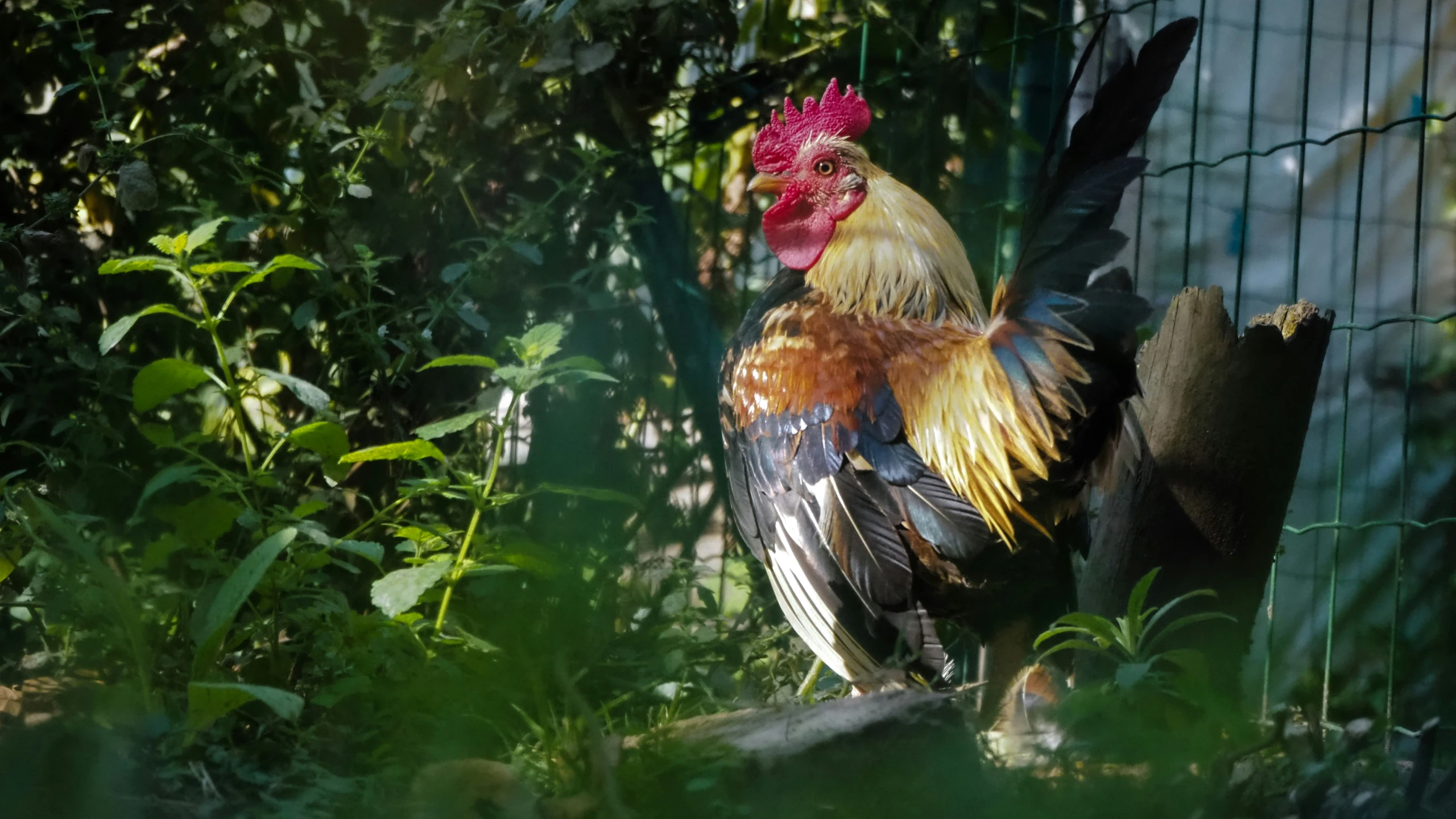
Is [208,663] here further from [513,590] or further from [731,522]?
[731,522]

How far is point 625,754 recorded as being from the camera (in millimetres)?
1485

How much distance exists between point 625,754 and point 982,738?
0.49 metres

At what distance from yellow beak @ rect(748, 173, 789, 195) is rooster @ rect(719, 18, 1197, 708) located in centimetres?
22

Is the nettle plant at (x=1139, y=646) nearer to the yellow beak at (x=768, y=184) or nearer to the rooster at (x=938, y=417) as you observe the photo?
the rooster at (x=938, y=417)

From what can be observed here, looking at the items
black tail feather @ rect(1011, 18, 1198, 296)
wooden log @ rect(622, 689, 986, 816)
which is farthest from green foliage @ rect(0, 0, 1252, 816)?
black tail feather @ rect(1011, 18, 1198, 296)

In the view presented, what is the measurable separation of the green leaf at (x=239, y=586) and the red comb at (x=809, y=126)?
4.47 ft

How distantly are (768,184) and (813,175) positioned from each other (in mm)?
103

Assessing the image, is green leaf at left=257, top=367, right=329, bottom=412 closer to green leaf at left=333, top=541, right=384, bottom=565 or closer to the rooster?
green leaf at left=333, top=541, right=384, bottom=565

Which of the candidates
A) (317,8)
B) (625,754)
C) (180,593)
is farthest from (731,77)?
(625,754)

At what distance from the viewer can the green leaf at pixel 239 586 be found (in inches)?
68.9

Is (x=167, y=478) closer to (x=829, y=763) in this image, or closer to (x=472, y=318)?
(x=472, y=318)

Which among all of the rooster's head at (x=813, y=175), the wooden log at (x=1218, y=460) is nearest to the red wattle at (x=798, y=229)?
the rooster's head at (x=813, y=175)

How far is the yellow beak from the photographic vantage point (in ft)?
8.39

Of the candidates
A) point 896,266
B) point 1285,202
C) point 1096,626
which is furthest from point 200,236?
point 1285,202
